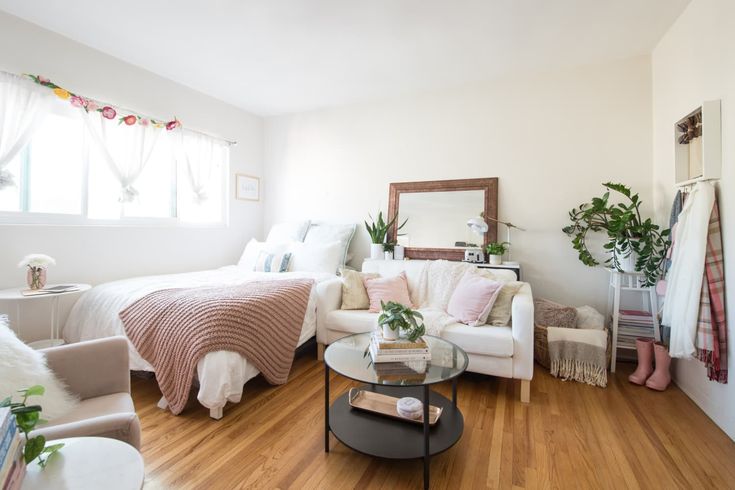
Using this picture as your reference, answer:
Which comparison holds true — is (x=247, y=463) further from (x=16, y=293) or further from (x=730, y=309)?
(x=730, y=309)

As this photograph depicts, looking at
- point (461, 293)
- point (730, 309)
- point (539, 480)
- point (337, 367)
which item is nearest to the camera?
point (539, 480)

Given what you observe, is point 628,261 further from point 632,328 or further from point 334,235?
point 334,235

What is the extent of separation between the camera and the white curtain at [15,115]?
90.9 inches

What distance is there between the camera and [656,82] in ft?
9.02

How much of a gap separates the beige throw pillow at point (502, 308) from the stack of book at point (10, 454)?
236 centimetres

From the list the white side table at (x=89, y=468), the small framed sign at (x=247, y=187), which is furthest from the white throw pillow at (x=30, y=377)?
the small framed sign at (x=247, y=187)

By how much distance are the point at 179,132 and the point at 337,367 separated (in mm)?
3100

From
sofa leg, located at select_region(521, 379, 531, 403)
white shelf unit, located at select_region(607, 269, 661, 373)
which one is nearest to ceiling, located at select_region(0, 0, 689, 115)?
white shelf unit, located at select_region(607, 269, 661, 373)

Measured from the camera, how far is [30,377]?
1212 mm

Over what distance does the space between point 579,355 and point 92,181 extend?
4147 mm

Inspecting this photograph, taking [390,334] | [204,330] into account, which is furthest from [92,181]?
[390,334]

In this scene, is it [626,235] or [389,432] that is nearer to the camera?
[389,432]

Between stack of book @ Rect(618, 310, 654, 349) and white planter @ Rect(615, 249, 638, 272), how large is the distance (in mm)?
392

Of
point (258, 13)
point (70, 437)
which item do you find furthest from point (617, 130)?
point (70, 437)
